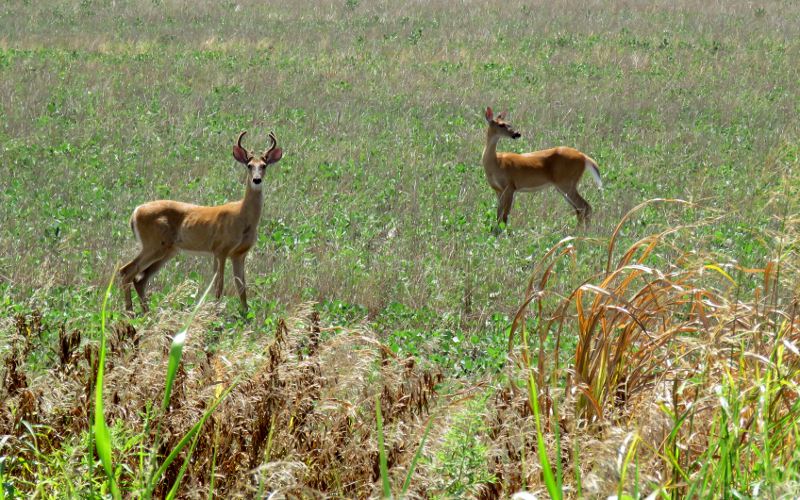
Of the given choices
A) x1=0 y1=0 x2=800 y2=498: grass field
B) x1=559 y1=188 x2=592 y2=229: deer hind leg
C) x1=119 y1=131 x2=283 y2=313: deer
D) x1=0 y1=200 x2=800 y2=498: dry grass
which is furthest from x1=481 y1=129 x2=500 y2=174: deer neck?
x1=0 y1=200 x2=800 y2=498: dry grass

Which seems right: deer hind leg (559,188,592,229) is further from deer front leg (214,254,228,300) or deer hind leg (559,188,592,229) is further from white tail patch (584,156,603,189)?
deer front leg (214,254,228,300)

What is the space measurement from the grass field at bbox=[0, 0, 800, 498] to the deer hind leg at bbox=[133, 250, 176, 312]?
21 centimetres

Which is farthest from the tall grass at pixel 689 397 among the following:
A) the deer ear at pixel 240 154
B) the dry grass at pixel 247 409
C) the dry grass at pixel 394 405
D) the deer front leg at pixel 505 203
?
the deer front leg at pixel 505 203

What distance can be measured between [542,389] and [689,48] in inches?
861

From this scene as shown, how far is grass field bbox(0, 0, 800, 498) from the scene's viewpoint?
4.15m

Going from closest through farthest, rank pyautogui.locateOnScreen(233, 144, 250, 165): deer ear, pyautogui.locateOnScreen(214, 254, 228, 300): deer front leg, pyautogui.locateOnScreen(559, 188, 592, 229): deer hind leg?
1. pyautogui.locateOnScreen(214, 254, 228, 300): deer front leg
2. pyautogui.locateOnScreen(233, 144, 250, 165): deer ear
3. pyautogui.locateOnScreen(559, 188, 592, 229): deer hind leg

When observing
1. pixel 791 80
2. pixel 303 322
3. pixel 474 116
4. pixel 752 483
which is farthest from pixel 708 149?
pixel 752 483

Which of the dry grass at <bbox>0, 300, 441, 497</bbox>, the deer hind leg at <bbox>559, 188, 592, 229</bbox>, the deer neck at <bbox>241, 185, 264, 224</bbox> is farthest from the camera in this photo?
the deer hind leg at <bbox>559, 188, 592, 229</bbox>

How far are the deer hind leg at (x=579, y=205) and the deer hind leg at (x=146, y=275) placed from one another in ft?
15.8

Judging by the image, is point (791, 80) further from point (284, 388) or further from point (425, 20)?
point (284, 388)

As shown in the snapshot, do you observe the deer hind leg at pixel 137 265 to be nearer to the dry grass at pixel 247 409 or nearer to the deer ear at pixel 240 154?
the deer ear at pixel 240 154

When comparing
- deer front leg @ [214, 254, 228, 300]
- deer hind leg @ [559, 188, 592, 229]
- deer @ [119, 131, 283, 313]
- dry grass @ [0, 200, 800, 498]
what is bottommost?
deer hind leg @ [559, 188, 592, 229]

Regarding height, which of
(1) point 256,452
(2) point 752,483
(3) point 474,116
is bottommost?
(3) point 474,116

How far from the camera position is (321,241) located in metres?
10.8
